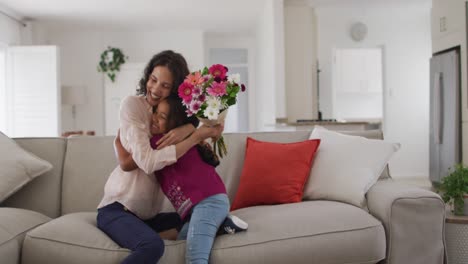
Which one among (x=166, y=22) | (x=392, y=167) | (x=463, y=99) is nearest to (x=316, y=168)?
(x=463, y=99)

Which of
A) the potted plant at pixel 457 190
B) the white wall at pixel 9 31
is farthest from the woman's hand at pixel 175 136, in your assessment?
the white wall at pixel 9 31

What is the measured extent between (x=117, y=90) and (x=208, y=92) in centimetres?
754

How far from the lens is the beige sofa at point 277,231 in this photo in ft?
5.70

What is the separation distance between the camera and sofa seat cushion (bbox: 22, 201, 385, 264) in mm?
1723

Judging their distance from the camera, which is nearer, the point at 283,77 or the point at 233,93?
the point at 233,93

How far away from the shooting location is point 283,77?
6254 millimetres

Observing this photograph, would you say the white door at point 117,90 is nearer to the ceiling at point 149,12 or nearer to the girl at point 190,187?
the ceiling at point 149,12

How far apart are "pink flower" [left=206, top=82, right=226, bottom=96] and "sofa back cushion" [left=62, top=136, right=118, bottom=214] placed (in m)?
0.83

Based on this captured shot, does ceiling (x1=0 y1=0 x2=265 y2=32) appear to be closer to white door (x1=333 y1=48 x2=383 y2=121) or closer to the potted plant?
white door (x1=333 y1=48 x2=383 y2=121)

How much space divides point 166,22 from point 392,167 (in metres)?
4.72

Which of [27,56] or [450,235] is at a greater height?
[27,56]

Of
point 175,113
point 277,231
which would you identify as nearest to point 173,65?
point 175,113

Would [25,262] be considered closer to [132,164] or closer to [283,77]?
[132,164]

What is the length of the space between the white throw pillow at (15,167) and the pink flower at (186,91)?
0.89 meters
